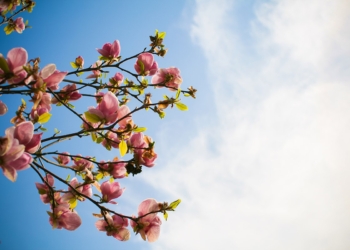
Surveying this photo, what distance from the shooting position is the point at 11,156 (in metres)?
0.84

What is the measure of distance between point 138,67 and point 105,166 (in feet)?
2.68

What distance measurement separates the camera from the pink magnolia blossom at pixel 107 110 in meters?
1.17

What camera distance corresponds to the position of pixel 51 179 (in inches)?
55.6

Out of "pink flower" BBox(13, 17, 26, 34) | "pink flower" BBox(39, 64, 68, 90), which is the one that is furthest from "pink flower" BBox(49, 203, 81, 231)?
"pink flower" BBox(13, 17, 26, 34)

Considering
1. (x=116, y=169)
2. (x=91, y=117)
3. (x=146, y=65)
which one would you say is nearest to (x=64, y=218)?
(x=116, y=169)

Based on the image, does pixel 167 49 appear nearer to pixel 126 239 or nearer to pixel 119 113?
→ pixel 119 113

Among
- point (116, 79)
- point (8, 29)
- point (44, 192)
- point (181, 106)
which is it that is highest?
point (8, 29)

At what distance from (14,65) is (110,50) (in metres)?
1.02

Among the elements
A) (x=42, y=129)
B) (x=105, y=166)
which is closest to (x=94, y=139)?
(x=105, y=166)

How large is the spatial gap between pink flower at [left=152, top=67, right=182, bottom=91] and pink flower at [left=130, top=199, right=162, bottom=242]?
39.2 inches

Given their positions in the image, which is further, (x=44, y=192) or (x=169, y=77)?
(x=169, y=77)

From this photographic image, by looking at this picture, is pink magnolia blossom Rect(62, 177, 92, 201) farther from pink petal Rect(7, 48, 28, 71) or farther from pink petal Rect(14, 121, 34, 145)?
pink petal Rect(7, 48, 28, 71)

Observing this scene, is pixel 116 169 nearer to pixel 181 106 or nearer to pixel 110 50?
pixel 181 106

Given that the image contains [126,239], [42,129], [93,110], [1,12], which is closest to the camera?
[93,110]
